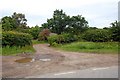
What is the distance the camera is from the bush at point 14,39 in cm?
2409

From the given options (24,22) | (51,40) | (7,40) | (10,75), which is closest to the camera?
(10,75)

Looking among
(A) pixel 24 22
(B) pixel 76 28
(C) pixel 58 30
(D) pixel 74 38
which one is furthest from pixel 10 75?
(A) pixel 24 22

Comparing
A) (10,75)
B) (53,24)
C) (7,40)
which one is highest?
(53,24)

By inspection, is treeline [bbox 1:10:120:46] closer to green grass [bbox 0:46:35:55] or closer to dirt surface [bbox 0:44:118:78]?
green grass [bbox 0:46:35:55]

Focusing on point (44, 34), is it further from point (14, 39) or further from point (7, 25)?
point (14, 39)

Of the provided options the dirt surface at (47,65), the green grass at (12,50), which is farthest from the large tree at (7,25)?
the dirt surface at (47,65)

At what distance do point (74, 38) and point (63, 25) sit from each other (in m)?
16.9

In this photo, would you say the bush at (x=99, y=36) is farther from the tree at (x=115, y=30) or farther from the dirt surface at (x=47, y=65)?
the dirt surface at (x=47, y=65)

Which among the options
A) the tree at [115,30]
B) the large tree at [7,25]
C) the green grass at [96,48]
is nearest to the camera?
the green grass at [96,48]

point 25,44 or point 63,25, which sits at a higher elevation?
point 63,25

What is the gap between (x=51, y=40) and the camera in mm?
39719

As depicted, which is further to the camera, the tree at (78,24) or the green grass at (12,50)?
the tree at (78,24)

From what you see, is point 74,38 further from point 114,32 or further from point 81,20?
point 81,20

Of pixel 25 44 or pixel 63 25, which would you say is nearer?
pixel 25 44
